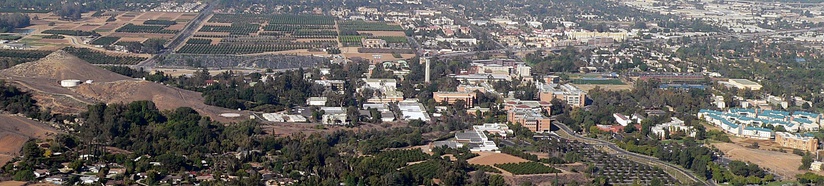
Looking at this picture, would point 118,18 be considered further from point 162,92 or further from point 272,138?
point 272,138

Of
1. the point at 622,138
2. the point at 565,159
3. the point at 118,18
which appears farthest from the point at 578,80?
the point at 118,18

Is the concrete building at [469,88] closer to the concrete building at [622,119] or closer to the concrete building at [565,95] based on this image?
the concrete building at [565,95]

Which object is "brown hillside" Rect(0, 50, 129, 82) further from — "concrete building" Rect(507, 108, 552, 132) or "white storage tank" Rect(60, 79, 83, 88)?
"concrete building" Rect(507, 108, 552, 132)

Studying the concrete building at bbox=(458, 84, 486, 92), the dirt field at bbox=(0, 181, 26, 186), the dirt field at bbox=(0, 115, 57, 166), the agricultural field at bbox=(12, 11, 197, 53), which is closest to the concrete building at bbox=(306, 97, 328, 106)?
the concrete building at bbox=(458, 84, 486, 92)

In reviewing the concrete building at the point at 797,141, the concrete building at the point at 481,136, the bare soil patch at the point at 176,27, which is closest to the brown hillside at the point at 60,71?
the concrete building at the point at 481,136

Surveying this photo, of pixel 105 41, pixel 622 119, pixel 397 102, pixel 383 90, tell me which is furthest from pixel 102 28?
pixel 622 119

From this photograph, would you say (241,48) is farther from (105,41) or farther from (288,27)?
(288,27)
